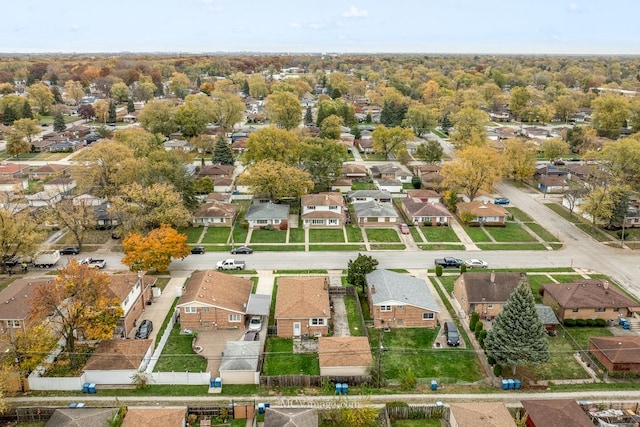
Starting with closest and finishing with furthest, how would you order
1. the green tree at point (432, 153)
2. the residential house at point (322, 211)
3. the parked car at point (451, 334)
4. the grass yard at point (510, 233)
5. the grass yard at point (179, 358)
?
the grass yard at point (179, 358) < the parked car at point (451, 334) < the grass yard at point (510, 233) < the residential house at point (322, 211) < the green tree at point (432, 153)

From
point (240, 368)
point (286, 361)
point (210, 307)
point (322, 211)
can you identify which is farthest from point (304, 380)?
point (322, 211)

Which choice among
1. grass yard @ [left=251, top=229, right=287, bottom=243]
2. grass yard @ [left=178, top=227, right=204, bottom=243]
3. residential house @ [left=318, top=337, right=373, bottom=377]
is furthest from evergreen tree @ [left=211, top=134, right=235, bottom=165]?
residential house @ [left=318, top=337, right=373, bottom=377]

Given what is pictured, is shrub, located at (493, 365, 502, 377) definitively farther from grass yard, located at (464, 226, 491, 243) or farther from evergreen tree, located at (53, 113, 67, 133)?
evergreen tree, located at (53, 113, 67, 133)

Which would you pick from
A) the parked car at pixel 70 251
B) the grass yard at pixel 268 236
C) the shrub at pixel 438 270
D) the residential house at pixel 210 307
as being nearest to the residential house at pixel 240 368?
the residential house at pixel 210 307

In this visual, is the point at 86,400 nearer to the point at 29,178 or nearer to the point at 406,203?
the point at 406,203

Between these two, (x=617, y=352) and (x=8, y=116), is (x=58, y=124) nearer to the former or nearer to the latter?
(x=8, y=116)

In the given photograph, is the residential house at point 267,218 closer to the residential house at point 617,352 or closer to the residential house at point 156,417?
the residential house at point 156,417

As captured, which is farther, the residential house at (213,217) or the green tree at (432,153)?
the green tree at (432,153)

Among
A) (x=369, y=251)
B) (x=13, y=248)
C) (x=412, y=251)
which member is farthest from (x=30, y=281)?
(x=412, y=251)
